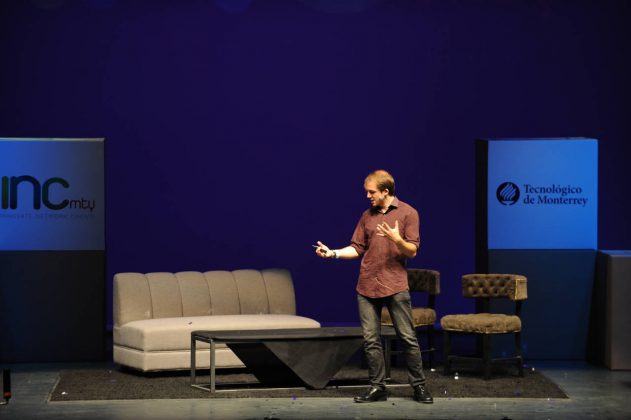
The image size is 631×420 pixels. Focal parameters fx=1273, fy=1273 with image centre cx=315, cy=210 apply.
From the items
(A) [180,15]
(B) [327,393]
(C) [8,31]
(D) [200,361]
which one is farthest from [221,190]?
(B) [327,393]

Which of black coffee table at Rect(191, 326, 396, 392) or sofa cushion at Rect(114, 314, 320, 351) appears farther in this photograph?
sofa cushion at Rect(114, 314, 320, 351)

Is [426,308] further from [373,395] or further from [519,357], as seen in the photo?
[373,395]

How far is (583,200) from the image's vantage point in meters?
10.8

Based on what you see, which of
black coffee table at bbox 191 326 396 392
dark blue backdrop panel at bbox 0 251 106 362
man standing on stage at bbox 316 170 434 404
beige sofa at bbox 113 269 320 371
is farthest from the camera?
dark blue backdrop panel at bbox 0 251 106 362

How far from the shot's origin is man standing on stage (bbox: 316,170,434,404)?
838 centimetres

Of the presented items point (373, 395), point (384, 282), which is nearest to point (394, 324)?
point (384, 282)

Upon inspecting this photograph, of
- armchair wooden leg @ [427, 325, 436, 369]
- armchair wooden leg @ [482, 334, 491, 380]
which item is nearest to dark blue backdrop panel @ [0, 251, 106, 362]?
armchair wooden leg @ [427, 325, 436, 369]

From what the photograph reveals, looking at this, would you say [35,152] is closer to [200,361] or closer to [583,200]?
[200,361]

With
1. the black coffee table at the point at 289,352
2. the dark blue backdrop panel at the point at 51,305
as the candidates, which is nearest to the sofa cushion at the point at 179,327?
the black coffee table at the point at 289,352

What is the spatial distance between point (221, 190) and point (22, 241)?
285 cm

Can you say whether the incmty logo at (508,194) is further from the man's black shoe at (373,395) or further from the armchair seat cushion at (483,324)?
the man's black shoe at (373,395)

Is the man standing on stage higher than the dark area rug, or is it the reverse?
the man standing on stage

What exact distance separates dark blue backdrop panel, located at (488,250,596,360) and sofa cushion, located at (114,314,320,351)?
191 cm

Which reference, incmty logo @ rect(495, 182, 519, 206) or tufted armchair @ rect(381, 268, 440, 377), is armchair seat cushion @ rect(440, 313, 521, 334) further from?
incmty logo @ rect(495, 182, 519, 206)
